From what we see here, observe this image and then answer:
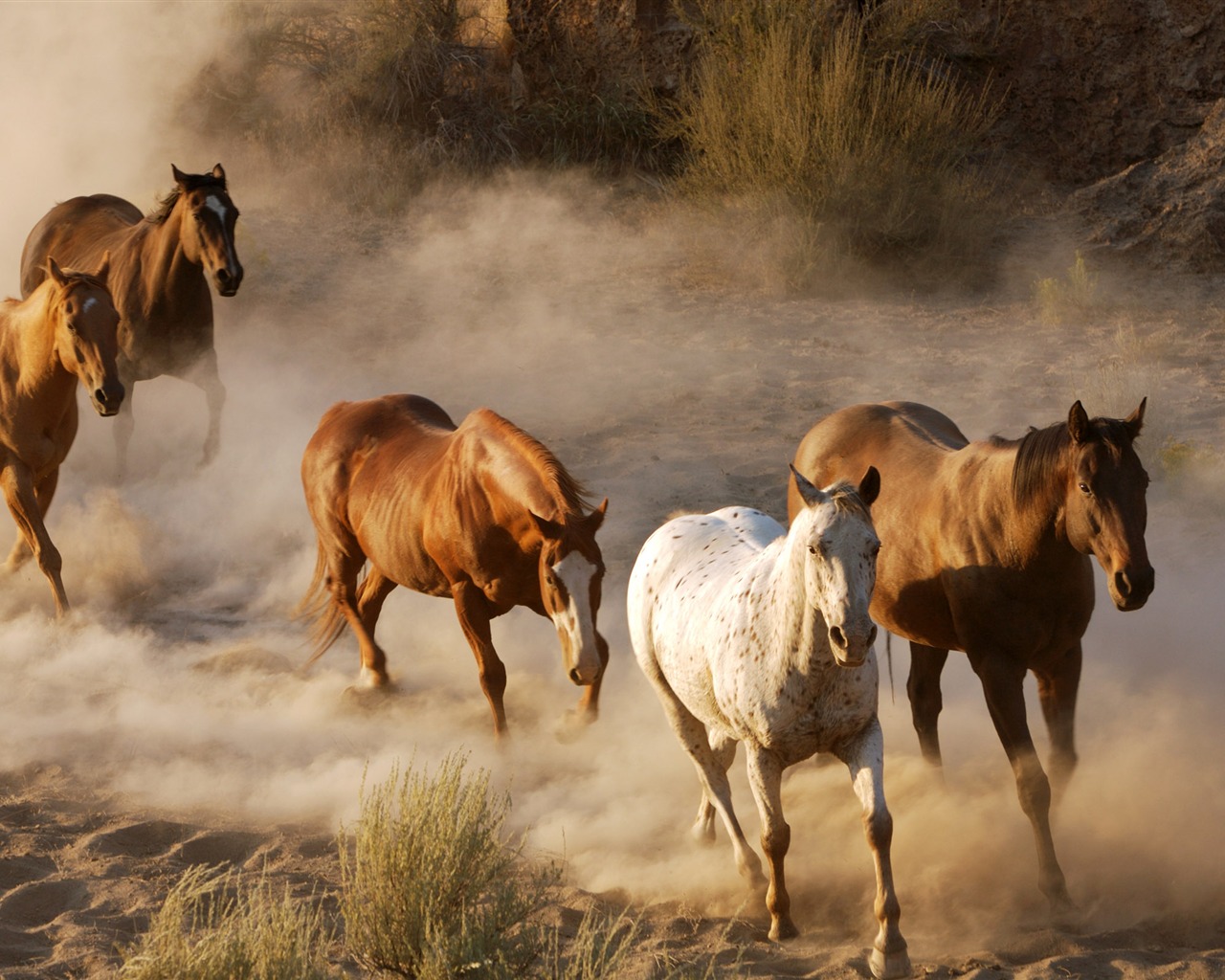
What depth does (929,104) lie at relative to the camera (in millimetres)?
12852

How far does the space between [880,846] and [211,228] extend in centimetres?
694

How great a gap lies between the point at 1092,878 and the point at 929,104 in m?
9.27

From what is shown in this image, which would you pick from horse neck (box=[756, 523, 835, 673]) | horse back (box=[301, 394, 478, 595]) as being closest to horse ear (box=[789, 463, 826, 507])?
horse neck (box=[756, 523, 835, 673])

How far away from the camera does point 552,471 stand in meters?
5.79

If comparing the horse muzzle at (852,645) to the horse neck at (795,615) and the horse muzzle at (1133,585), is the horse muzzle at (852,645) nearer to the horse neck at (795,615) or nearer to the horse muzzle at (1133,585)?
the horse neck at (795,615)

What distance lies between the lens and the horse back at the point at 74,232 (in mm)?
11102

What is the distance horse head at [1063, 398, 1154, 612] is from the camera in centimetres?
432

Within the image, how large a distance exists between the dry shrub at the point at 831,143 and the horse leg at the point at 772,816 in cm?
835

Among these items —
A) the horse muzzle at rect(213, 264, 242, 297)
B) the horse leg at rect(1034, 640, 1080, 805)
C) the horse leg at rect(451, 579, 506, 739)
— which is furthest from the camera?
the horse muzzle at rect(213, 264, 242, 297)

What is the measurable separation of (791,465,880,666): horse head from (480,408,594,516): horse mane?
65.0 inches

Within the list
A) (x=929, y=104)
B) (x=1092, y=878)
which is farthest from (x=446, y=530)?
(x=929, y=104)

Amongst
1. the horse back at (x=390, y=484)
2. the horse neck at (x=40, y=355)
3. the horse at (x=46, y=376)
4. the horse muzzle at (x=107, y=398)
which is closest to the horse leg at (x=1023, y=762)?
the horse back at (x=390, y=484)

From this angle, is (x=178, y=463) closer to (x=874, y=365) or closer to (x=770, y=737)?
(x=874, y=365)

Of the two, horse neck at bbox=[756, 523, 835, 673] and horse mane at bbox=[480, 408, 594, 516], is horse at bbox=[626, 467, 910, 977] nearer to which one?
horse neck at bbox=[756, 523, 835, 673]
